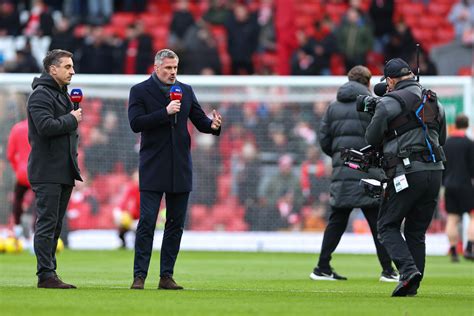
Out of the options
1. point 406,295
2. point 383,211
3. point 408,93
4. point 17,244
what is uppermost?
point 408,93

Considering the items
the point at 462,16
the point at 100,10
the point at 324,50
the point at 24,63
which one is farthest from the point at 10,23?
the point at 462,16

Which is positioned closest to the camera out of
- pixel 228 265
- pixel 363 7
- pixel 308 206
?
pixel 228 265

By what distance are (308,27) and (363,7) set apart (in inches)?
56.8

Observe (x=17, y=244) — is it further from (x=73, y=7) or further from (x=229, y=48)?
(x=73, y=7)

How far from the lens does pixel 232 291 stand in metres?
11.7

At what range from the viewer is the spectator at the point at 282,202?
22.5 meters

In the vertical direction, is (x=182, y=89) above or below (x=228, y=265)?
above

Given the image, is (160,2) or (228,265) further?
(160,2)

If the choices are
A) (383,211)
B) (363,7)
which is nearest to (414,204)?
(383,211)

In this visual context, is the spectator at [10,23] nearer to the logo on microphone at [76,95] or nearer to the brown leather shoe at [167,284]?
the logo on microphone at [76,95]

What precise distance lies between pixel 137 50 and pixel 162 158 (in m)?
16.2

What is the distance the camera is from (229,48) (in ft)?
90.8

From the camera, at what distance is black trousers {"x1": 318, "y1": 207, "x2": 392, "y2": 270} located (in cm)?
1398

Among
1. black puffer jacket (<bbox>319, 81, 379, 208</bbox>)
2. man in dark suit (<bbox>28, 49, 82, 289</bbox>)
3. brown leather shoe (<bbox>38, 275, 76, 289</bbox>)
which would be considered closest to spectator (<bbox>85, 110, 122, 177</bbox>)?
black puffer jacket (<bbox>319, 81, 379, 208</bbox>)
